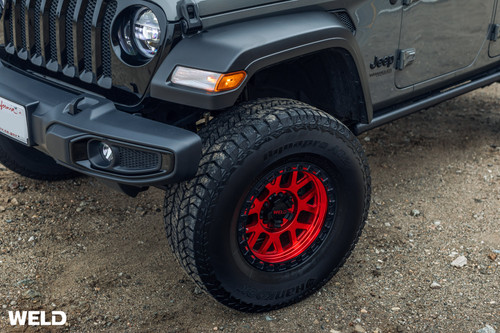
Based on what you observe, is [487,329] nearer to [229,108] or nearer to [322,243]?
[322,243]

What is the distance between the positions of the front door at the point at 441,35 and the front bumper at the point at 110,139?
1.40 m

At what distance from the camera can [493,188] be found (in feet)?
12.7

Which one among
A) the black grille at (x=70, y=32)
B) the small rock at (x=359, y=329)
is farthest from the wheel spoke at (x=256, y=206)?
the black grille at (x=70, y=32)

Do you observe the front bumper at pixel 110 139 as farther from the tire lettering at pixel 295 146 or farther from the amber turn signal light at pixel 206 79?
the tire lettering at pixel 295 146

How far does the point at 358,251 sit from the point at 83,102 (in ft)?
5.42

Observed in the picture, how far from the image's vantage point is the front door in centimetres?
299

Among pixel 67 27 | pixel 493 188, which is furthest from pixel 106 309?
pixel 493 188

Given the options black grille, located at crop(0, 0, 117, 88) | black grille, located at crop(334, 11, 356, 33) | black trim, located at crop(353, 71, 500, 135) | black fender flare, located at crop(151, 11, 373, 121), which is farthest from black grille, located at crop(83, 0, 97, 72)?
black trim, located at crop(353, 71, 500, 135)

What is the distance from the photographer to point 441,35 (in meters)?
3.15

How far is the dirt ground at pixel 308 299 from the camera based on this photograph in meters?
2.68

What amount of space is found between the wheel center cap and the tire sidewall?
0.68ft

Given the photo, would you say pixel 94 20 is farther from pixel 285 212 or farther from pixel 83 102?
pixel 285 212

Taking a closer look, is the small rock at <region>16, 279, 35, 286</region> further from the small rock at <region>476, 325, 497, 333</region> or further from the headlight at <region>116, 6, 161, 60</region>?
the small rock at <region>476, 325, 497, 333</region>

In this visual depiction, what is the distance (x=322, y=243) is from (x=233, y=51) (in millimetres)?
1040
